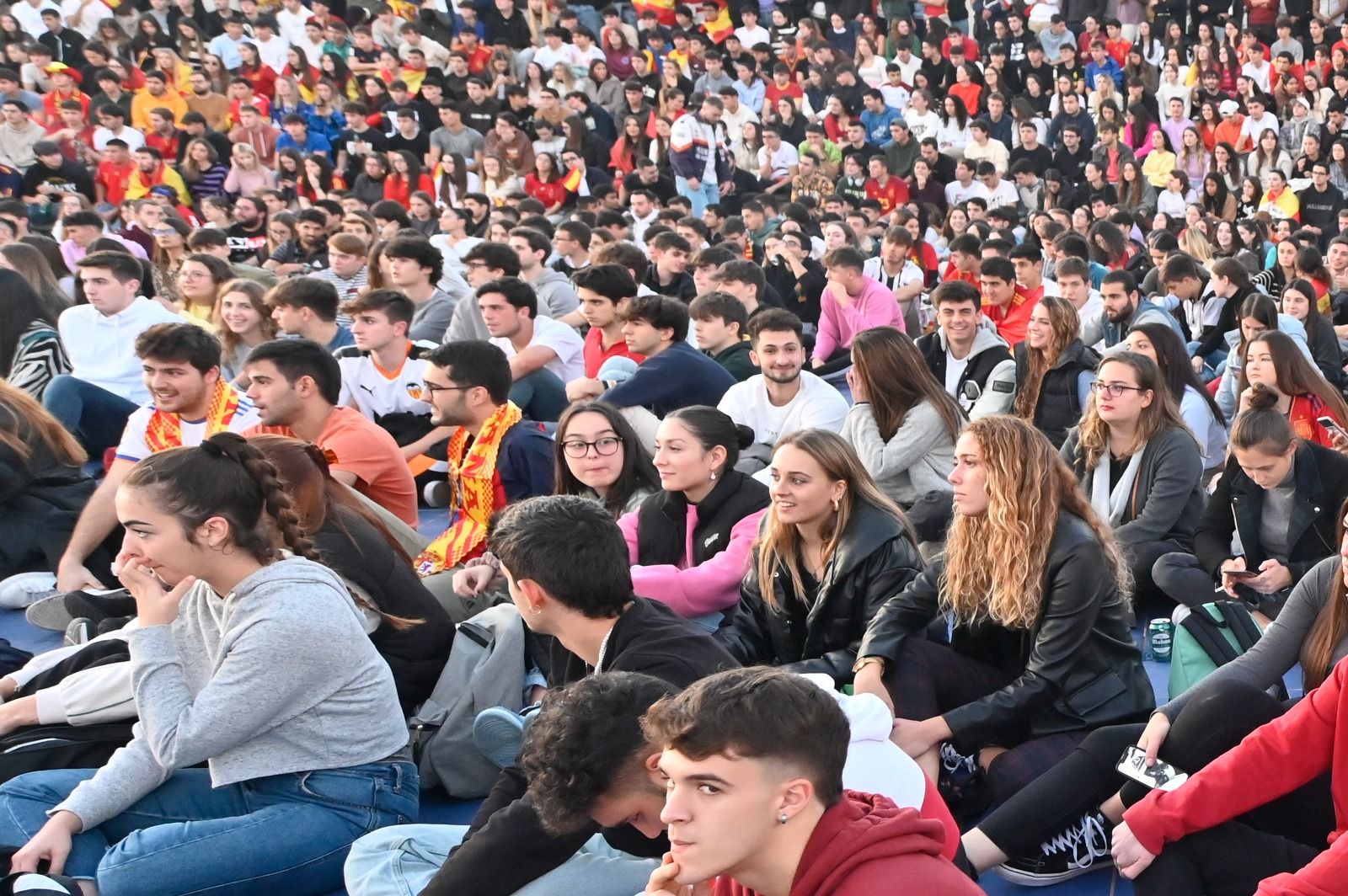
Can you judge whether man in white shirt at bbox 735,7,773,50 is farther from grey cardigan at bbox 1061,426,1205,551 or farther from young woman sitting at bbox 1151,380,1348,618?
young woman sitting at bbox 1151,380,1348,618

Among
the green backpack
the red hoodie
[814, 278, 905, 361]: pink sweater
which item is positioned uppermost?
the red hoodie

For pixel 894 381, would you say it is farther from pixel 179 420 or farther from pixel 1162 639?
pixel 179 420

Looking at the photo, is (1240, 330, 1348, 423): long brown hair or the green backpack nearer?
the green backpack

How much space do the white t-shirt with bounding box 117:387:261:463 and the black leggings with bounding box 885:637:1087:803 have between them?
246cm

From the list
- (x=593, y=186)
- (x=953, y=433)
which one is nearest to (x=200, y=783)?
(x=953, y=433)

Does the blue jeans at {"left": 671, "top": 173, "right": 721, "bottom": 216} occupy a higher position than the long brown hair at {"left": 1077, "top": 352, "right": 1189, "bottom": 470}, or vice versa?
the long brown hair at {"left": 1077, "top": 352, "right": 1189, "bottom": 470}

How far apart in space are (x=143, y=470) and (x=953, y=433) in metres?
2.88

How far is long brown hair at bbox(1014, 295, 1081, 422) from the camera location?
6020 millimetres

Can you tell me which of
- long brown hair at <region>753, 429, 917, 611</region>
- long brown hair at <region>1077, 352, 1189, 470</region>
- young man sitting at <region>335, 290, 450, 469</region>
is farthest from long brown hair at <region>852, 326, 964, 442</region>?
young man sitting at <region>335, 290, 450, 469</region>

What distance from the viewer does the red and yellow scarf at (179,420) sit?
5020 millimetres

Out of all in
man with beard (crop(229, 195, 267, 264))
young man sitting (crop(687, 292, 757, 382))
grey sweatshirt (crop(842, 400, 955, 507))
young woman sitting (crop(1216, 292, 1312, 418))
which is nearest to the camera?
grey sweatshirt (crop(842, 400, 955, 507))

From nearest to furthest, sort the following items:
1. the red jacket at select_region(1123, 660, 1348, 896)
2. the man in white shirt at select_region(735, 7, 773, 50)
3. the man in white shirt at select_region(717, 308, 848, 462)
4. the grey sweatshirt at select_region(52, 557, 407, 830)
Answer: the red jacket at select_region(1123, 660, 1348, 896) → the grey sweatshirt at select_region(52, 557, 407, 830) → the man in white shirt at select_region(717, 308, 848, 462) → the man in white shirt at select_region(735, 7, 773, 50)

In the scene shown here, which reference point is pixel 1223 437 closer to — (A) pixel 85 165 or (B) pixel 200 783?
(B) pixel 200 783

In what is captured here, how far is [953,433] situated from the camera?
16.8ft
